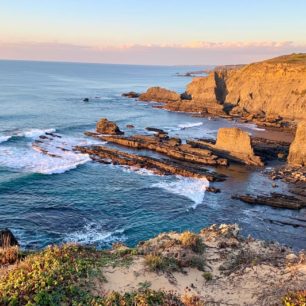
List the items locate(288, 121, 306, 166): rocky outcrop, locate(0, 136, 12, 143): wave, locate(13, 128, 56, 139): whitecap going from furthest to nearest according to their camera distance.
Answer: locate(13, 128, 56, 139): whitecap
locate(0, 136, 12, 143): wave
locate(288, 121, 306, 166): rocky outcrop

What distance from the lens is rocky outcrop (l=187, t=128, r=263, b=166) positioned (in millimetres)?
50500

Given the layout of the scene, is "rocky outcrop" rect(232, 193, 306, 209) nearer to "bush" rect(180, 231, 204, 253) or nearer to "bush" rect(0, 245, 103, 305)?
"bush" rect(180, 231, 204, 253)

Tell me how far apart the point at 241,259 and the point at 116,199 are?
21.8m

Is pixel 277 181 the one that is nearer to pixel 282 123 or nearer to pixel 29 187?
pixel 29 187

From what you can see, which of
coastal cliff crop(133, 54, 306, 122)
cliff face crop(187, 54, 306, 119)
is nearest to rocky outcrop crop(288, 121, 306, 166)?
coastal cliff crop(133, 54, 306, 122)

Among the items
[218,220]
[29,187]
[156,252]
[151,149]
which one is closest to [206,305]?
[156,252]

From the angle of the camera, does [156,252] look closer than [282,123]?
Yes

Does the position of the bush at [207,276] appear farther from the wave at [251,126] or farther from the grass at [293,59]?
the grass at [293,59]

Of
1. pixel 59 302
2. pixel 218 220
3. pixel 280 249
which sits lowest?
pixel 218 220

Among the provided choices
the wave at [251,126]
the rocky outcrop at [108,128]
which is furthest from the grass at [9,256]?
the wave at [251,126]

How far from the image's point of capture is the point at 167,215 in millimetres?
33094

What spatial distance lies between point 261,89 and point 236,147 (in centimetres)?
4063

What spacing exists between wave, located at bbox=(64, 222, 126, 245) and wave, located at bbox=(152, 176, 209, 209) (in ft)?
30.4

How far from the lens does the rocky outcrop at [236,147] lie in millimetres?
50500
